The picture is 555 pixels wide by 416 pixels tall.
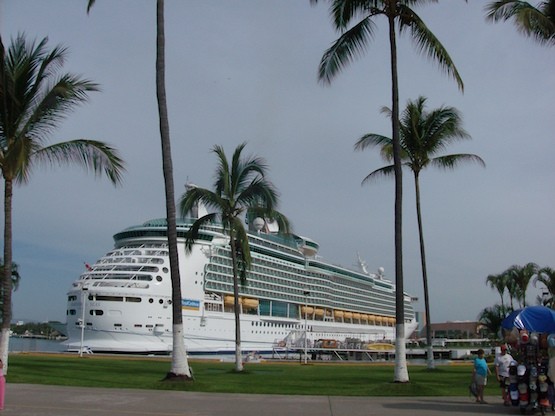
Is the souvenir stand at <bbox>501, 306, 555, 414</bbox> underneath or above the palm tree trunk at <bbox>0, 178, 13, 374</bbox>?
underneath

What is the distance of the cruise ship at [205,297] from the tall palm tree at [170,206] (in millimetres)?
21721

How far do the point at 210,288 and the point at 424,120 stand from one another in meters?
32.1

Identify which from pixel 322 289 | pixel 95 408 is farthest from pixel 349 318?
pixel 95 408

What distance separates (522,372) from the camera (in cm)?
996

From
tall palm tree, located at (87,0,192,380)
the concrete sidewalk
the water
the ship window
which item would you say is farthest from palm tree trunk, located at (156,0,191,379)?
the water

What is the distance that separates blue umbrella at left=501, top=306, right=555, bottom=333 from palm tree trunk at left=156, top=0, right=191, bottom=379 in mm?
7616

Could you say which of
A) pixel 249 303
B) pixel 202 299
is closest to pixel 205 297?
pixel 202 299

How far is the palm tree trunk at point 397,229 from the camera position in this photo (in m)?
14.5

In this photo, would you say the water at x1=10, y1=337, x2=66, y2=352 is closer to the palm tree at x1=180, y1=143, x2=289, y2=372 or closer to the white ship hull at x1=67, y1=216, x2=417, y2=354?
the white ship hull at x1=67, y1=216, x2=417, y2=354

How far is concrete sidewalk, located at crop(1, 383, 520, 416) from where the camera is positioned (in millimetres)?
9555

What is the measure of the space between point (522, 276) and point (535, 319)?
39398 millimetres

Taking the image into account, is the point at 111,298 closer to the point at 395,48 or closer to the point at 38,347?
the point at 38,347

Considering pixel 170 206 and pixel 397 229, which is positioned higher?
pixel 170 206

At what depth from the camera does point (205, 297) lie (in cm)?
5228
